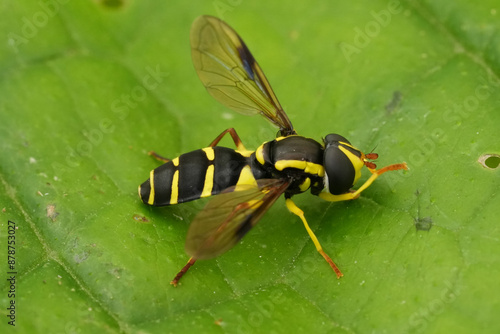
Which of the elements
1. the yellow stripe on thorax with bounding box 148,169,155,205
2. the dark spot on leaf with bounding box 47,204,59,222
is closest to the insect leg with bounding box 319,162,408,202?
the yellow stripe on thorax with bounding box 148,169,155,205

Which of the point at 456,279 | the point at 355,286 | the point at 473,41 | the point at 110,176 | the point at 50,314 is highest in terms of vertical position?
the point at 473,41

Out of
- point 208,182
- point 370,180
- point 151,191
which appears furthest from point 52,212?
point 370,180

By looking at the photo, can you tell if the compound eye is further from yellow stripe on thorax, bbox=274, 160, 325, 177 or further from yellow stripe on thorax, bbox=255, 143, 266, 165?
yellow stripe on thorax, bbox=255, 143, 266, 165

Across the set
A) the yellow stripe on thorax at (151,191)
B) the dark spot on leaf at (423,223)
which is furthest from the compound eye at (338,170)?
the yellow stripe on thorax at (151,191)

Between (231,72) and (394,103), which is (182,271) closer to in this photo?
(231,72)

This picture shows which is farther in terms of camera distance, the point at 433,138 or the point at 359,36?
the point at 359,36

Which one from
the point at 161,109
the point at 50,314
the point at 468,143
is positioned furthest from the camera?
the point at 161,109

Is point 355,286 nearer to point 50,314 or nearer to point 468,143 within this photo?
point 468,143

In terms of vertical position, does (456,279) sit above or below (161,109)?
above

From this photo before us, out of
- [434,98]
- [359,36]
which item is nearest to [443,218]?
[434,98]
